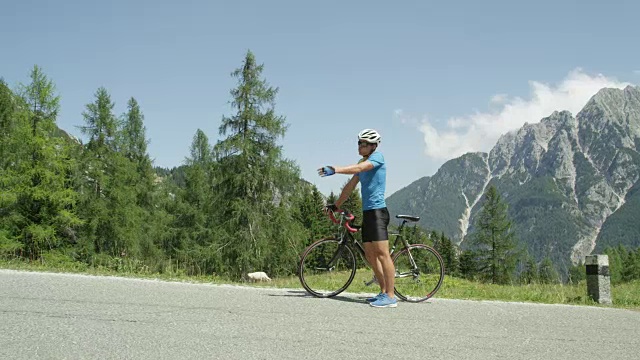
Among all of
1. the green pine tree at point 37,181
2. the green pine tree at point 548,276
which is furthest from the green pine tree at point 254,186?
the green pine tree at point 548,276

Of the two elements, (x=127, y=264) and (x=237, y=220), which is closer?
(x=127, y=264)

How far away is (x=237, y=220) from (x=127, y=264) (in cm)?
1569

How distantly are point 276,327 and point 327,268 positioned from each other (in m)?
2.87

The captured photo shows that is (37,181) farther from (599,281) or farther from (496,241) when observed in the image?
(496,241)

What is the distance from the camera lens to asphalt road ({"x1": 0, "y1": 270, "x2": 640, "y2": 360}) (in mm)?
4566

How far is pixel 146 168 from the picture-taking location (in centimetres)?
4412

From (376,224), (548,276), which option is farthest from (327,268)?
(548,276)

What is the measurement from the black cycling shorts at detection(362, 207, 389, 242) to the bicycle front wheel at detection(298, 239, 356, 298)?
2.40 feet

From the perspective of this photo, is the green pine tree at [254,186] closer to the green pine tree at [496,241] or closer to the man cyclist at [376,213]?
the man cyclist at [376,213]

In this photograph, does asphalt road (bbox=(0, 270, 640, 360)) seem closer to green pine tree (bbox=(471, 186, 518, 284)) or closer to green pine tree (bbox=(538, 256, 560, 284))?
green pine tree (bbox=(538, 256, 560, 284))

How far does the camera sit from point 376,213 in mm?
7254

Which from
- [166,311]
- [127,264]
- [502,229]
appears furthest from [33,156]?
[502,229]

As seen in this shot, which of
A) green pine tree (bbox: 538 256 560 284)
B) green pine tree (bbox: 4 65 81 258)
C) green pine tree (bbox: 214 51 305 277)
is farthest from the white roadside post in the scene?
green pine tree (bbox: 4 65 81 258)

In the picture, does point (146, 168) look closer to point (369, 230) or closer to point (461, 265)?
point (369, 230)
